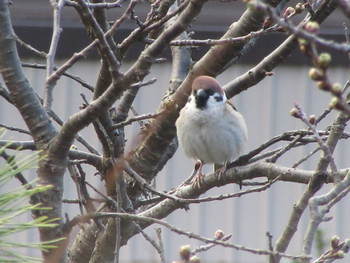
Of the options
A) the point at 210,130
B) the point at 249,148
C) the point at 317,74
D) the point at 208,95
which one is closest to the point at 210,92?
the point at 208,95

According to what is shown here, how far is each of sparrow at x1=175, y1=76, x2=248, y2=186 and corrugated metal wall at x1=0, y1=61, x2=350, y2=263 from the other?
Answer: 2223 mm

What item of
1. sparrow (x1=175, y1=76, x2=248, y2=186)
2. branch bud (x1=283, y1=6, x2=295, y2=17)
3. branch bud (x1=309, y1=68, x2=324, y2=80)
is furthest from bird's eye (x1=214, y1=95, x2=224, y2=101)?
branch bud (x1=309, y1=68, x2=324, y2=80)

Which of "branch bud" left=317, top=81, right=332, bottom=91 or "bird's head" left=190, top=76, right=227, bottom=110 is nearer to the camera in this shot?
"branch bud" left=317, top=81, right=332, bottom=91

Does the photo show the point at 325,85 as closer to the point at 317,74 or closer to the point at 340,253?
the point at 317,74

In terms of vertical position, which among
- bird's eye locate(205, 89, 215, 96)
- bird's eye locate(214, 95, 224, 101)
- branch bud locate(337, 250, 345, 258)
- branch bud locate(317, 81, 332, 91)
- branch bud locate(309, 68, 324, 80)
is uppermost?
bird's eye locate(214, 95, 224, 101)

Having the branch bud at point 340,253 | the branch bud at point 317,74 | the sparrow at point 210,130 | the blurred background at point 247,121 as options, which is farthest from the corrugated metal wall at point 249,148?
the branch bud at point 317,74

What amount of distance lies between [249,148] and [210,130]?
2379mm

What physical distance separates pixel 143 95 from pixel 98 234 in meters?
3.22

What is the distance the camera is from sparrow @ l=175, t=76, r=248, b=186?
351cm

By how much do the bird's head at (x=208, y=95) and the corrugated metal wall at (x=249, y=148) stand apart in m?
2.24

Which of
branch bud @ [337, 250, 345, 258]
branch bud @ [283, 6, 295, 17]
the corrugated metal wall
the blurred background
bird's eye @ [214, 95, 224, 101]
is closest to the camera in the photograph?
branch bud @ [337, 250, 345, 258]

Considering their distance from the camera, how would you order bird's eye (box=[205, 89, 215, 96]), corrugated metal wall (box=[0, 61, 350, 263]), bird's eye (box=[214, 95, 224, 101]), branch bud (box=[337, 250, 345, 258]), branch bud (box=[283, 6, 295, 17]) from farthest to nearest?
1. corrugated metal wall (box=[0, 61, 350, 263])
2. bird's eye (box=[214, 95, 224, 101])
3. bird's eye (box=[205, 89, 215, 96])
4. branch bud (box=[283, 6, 295, 17])
5. branch bud (box=[337, 250, 345, 258])

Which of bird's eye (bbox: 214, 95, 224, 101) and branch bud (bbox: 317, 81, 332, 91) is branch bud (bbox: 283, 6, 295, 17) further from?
branch bud (bbox: 317, 81, 332, 91)

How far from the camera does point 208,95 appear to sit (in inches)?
135
